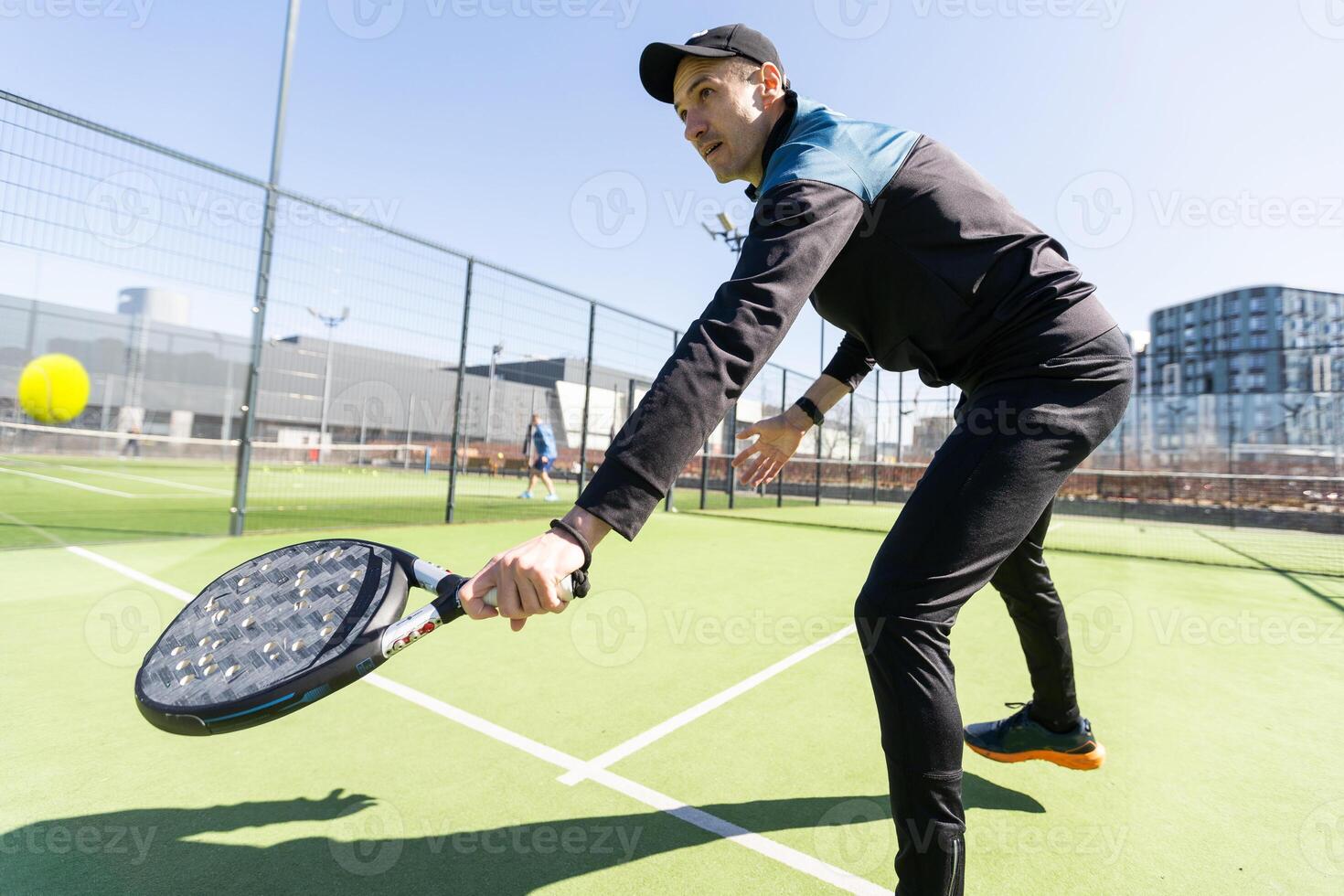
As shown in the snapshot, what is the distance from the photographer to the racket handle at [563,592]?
1.08 meters

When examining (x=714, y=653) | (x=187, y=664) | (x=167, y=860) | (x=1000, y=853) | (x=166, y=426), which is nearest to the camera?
(x=187, y=664)

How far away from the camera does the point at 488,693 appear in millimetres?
3107

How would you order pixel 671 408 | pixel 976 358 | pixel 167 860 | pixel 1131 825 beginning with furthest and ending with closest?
pixel 1131 825 → pixel 167 860 → pixel 976 358 → pixel 671 408

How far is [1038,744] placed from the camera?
2.41 meters

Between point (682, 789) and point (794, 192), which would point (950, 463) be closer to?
point (794, 192)

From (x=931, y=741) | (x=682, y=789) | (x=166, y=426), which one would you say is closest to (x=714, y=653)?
(x=682, y=789)

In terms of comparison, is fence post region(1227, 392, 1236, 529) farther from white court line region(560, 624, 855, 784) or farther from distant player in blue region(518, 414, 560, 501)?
white court line region(560, 624, 855, 784)

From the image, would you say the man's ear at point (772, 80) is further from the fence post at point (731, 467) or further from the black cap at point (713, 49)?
the fence post at point (731, 467)

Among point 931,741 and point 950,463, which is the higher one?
point 950,463

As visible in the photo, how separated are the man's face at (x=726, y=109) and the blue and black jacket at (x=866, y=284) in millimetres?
50

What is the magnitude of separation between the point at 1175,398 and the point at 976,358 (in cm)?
2578

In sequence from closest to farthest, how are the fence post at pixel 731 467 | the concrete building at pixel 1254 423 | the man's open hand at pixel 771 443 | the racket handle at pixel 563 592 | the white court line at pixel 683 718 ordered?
1. the racket handle at pixel 563 592
2. the man's open hand at pixel 771 443
3. the white court line at pixel 683 718
4. the fence post at pixel 731 467
5. the concrete building at pixel 1254 423
